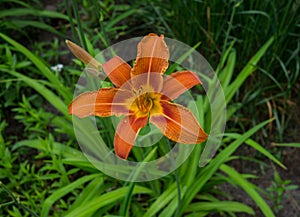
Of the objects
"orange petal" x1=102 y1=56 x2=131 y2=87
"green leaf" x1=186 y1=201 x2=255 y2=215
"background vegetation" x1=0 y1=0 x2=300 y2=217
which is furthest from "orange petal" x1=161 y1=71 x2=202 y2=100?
"green leaf" x1=186 y1=201 x2=255 y2=215

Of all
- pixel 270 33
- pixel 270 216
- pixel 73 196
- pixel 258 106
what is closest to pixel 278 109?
pixel 258 106

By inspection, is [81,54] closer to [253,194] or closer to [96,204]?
[96,204]

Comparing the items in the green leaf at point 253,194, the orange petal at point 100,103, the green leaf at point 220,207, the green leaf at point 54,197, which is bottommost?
the green leaf at point 220,207

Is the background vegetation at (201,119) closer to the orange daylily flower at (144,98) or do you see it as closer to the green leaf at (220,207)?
the green leaf at (220,207)

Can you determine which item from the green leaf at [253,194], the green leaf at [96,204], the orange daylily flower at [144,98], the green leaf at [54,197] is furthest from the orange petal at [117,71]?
the green leaf at [253,194]

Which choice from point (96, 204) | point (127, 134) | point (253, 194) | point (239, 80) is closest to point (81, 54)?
point (127, 134)

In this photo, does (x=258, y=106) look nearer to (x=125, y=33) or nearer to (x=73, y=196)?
(x=125, y=33)

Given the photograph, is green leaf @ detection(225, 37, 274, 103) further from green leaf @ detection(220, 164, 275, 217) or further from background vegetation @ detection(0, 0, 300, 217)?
green leaf @ detection(220, 164, 275, 217)
